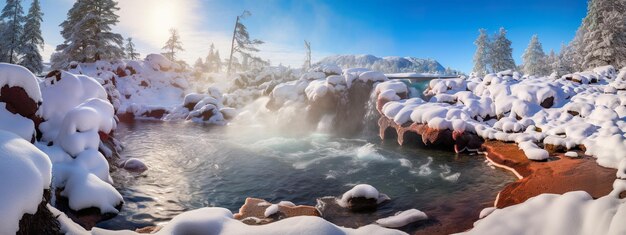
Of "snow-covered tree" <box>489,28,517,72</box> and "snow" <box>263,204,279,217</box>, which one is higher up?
"snow-covered tree" <box>489,28,517,72</box>

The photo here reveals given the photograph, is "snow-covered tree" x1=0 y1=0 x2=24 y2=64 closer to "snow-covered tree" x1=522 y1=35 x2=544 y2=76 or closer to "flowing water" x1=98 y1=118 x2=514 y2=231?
"flowing water" x1=98 y1=118 x2=514 y2=231

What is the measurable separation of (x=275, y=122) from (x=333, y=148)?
9.81m

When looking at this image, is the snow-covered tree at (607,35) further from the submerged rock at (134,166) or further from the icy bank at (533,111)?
the submerged rock at (134,166)

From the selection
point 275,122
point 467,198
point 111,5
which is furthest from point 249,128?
point 111,5

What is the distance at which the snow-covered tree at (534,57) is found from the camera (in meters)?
50.3

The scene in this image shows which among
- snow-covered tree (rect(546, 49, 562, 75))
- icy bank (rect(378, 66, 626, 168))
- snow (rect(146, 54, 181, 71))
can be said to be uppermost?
snow-covered tree (rect(546, 49, 562, 75))

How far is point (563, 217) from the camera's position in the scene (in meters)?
5.32

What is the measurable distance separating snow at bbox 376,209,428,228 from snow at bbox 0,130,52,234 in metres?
6.59

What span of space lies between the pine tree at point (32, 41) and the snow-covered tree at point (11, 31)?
1114 millimetres

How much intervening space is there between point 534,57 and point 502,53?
31.4 ft

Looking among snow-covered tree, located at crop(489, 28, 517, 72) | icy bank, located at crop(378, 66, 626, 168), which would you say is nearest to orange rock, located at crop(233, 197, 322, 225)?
icy bank, located at crop(378, 66, 626, 168)

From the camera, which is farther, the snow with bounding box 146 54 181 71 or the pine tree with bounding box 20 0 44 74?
the snow with bounding box 146 54 181 71

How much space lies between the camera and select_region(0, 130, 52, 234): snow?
11.4 feet

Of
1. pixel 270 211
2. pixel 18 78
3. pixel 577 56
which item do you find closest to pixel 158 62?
pixel 18 78
